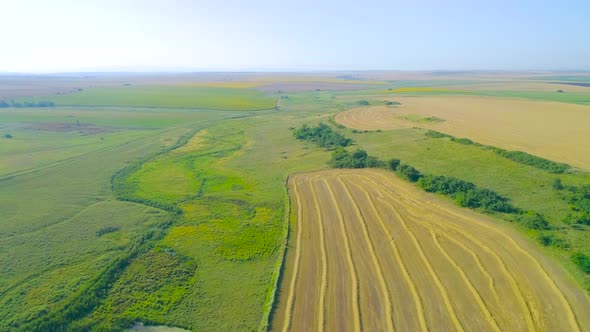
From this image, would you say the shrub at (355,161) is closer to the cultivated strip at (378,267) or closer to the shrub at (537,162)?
A: the cultivated strip at (378,267)

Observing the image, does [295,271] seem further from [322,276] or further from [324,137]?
[324,137]

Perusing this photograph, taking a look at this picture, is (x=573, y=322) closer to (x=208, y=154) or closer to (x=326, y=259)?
(x=326, y=259)

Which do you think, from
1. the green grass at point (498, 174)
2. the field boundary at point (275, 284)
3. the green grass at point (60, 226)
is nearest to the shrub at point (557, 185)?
the green grass at point (498, 174)

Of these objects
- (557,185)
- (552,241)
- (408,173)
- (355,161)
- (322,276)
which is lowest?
(322,276)

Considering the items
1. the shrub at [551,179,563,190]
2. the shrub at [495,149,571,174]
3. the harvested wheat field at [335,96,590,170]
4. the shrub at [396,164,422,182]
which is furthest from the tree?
the harvested wheat field at [335,96,590,170]

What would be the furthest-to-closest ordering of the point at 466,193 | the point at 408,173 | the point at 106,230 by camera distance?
the point at 408,173 < the point at 466,193 < the point at 106,230

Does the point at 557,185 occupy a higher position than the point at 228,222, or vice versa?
the point at 557,185

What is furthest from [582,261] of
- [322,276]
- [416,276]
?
[322,276]

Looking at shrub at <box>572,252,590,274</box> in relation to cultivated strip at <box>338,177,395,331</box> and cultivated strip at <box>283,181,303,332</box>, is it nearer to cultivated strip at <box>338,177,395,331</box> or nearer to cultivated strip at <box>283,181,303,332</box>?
cultivated strip at <box>338,177,395,331</box>
